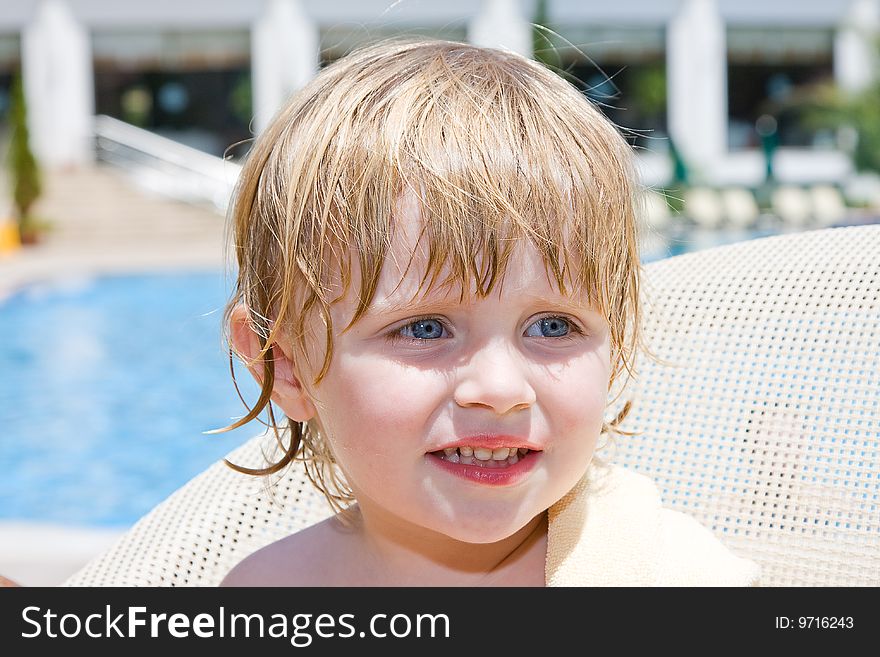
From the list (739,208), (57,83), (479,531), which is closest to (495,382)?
(479,531)

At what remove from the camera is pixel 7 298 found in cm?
995

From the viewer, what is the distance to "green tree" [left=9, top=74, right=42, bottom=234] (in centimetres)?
1420

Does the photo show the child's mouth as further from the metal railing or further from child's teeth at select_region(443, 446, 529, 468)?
the metal railing

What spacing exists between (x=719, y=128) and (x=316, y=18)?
8506mm

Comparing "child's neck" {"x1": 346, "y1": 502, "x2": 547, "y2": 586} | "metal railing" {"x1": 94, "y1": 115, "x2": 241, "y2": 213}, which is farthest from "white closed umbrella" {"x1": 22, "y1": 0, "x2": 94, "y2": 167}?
"child's neck" {"x1": 346, "y1": 502, "x2": 547, "y2": 586}

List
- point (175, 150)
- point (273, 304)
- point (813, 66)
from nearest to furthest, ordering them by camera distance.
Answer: point (273, 304) → point (175, 150) → point (813, 66)

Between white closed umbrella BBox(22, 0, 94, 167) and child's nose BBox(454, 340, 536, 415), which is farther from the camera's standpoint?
white closed umbrella BBox(22, 0, 94, 167)

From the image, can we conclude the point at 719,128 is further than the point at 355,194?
Yes

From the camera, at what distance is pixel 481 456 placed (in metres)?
1.08

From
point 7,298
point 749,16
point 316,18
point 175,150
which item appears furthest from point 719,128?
point 7,298

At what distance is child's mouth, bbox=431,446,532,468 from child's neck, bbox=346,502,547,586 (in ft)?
0.72

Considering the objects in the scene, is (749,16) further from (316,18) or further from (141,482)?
(141,482)

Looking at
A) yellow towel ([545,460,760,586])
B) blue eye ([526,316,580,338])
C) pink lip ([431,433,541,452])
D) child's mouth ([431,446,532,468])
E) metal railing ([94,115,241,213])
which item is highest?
blue eye ([526,316,580,338])

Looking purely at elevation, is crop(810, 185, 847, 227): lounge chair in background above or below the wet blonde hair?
below
